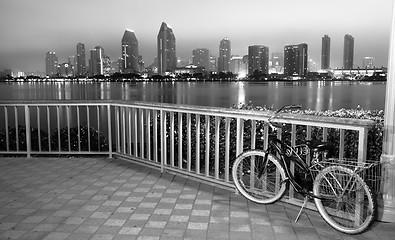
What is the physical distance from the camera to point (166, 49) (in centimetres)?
12162

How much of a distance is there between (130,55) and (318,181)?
151m

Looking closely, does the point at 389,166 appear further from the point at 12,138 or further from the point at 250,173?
the point at 12,138

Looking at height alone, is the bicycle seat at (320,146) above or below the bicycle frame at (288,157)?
above

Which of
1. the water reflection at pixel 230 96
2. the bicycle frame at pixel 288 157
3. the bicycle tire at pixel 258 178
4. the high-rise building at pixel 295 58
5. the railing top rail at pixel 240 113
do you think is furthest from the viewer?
the high-rise building at pixel 295 58

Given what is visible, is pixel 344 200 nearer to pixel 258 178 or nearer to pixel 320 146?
pixel 320 146

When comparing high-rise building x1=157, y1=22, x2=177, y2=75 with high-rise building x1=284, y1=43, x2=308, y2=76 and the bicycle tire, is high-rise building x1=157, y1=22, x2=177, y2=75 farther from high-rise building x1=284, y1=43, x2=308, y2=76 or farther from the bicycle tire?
the bicycle tire

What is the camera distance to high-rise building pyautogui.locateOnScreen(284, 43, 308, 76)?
109938mm

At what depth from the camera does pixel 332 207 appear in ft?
12.6

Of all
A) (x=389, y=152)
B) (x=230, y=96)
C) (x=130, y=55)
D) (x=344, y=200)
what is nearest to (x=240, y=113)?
(x=344, y=200)

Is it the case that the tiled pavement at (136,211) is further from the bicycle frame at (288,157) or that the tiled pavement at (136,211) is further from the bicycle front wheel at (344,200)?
the bicycle frame at (288,157)

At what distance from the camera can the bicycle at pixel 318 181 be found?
3.49 metres

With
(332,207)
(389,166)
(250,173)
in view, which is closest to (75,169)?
(250,173)

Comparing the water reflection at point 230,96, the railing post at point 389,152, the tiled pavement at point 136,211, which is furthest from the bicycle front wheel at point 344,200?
the water reflection at point 230,96

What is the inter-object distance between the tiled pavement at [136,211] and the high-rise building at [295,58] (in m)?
109
